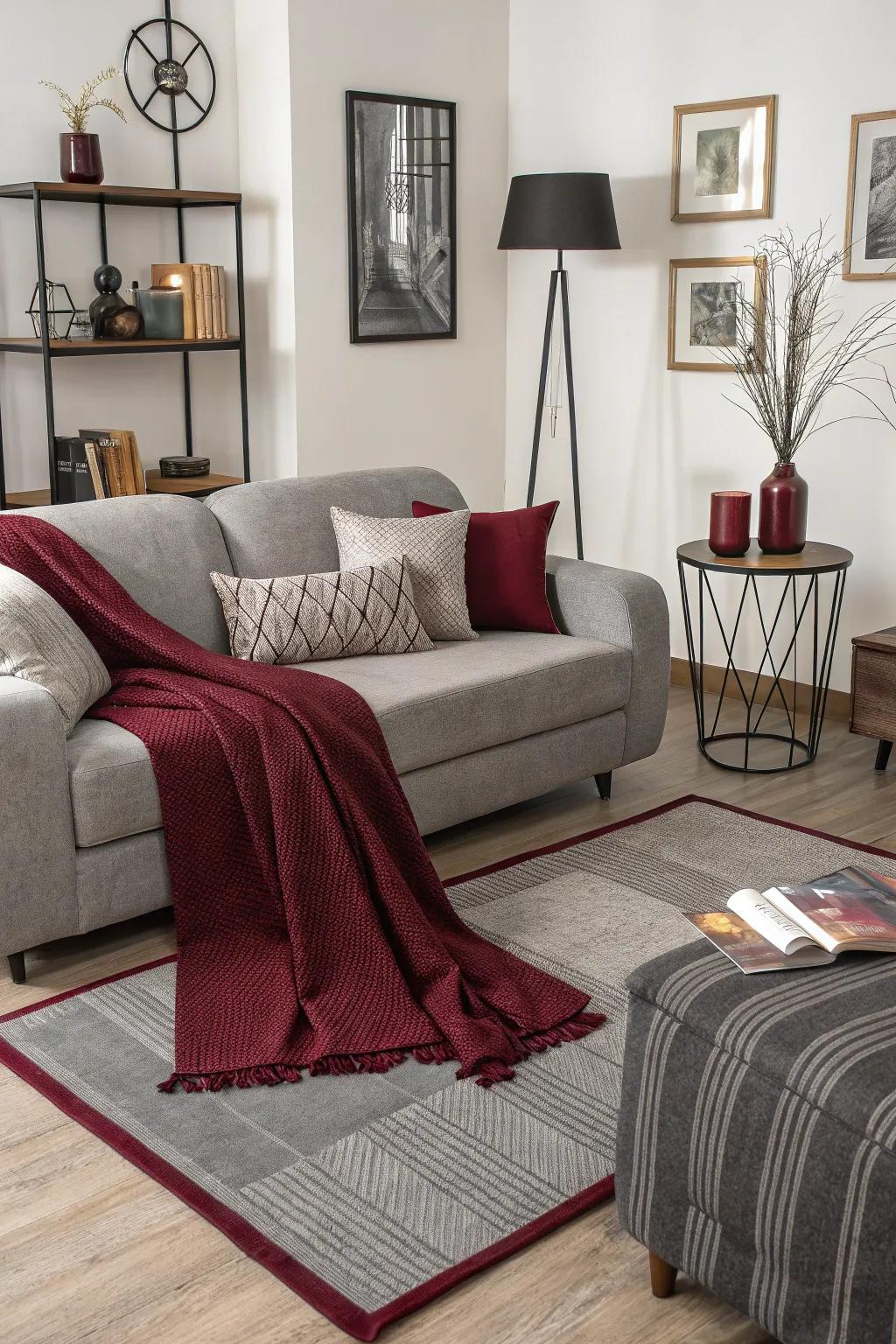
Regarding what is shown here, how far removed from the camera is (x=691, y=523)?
486 centimetres

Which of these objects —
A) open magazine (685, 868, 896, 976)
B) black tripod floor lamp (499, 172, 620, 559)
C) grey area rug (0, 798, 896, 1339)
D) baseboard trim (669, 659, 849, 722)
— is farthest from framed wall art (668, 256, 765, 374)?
open magazine (685, 868, 896, 976)

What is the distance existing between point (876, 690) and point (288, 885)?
6.66 feet

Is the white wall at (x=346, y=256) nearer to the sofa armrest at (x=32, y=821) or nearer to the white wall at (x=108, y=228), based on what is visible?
the white wall at (x=108, y=228)

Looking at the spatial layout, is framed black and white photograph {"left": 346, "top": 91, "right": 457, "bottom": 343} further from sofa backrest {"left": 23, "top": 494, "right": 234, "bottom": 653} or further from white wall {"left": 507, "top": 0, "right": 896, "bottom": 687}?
sofa backrest {"left": 23, "top": 494, "right": 234, "bottom": 653}

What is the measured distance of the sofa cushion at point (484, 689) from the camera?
127 inches

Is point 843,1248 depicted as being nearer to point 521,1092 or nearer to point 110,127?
point 521,1092

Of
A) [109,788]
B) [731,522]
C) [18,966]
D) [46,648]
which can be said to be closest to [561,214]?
[731,522]

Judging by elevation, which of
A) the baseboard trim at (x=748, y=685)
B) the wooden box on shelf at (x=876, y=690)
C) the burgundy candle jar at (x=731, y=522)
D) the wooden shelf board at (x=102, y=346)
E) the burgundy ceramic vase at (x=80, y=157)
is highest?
the burgundy ceramic vase at (x=80, y=157)

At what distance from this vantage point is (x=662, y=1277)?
1881 millimetres

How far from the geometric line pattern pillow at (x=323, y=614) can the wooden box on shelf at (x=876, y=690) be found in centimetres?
131

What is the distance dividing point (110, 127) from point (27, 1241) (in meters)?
3.52

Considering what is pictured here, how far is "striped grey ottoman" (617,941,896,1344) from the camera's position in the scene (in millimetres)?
1543

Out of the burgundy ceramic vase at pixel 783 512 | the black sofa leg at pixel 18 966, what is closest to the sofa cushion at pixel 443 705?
the black sofa leg at pixel 18 966

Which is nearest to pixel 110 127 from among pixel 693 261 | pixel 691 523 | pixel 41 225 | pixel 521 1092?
pixel 41 225
